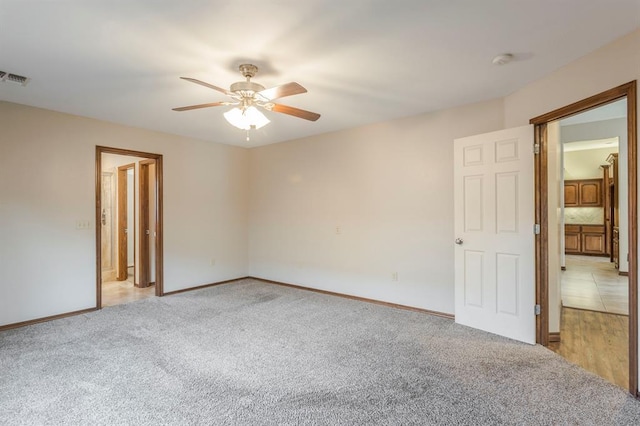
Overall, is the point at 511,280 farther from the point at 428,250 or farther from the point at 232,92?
the point at 232,92

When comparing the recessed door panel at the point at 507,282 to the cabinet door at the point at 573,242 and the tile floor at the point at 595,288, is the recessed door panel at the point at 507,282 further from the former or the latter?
the cabinet door at the point at 573,242

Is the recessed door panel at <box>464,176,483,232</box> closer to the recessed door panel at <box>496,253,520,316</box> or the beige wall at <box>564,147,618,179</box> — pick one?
the recessed door panel at <box>496,253,520,316</box>

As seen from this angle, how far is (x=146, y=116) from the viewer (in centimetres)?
409

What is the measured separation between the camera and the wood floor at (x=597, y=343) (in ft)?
8.59

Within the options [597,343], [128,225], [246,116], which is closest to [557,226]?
[597,343]

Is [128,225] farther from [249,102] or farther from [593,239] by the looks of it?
[593,239]

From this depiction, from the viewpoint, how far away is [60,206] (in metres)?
3.93

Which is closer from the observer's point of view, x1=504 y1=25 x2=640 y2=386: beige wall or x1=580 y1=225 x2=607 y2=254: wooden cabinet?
x1=504 y1=25 x2=640 y2=386: beige wall

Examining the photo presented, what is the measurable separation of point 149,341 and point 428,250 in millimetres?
3280

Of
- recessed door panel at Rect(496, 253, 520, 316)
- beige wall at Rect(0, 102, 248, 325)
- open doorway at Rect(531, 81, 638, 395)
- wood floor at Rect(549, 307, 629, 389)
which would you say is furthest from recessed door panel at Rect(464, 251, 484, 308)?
beige wall at Rect(0, 102, 248, 325)

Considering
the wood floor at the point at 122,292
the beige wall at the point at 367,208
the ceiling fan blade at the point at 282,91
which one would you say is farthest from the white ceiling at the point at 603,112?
the wood floor at the point at 122,292

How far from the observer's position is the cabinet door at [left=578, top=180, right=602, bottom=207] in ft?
28.5

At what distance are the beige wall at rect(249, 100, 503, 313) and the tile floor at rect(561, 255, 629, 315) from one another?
86.2 inches

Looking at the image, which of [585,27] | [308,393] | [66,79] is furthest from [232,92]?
[585,27]
